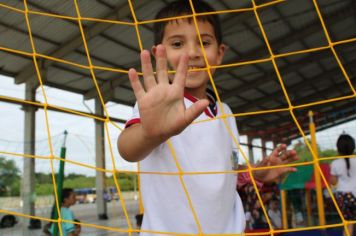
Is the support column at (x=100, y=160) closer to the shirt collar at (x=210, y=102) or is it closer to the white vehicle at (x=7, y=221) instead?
the white vehicle at (x=7, y=221)

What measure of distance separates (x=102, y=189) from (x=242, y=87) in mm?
3703

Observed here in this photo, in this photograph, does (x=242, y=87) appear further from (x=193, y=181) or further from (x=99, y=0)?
(x=193, y=181)

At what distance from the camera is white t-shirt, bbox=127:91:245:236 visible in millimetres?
622

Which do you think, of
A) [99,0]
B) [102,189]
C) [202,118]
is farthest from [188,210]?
[102,189]

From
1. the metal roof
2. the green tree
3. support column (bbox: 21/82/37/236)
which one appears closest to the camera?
the metal roof

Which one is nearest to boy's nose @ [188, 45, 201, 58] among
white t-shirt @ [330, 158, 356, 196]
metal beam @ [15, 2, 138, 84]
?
white t-shirt @ [330, 158, 356, 196]

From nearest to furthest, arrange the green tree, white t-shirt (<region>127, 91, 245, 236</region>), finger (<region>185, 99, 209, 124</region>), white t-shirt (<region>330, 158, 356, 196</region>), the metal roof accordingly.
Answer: finger (<region>185, 99, 209, 124</region>), white t-shirt (<region>127, 91, 245, 236</region>), white t-shirt (<region>330, 158, 356, 196</region>), the metal roof, the green tree

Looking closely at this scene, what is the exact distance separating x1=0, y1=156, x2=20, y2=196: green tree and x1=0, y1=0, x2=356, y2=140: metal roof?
135 cm

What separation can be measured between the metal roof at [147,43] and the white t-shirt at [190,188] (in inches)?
108

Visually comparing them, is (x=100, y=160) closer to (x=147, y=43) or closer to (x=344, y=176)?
(x=147, y=43)

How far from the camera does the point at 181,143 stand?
2.09ft

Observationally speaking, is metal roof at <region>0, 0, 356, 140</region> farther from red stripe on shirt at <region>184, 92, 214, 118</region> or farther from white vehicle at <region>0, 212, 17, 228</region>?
red stripe on shirt at <region>184, 92, 214, 118</region>

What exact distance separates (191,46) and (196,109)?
0.27 meters

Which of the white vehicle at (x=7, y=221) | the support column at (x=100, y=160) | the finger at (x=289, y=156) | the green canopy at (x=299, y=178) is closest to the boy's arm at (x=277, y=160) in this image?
the finger at (x=289, y=156)
